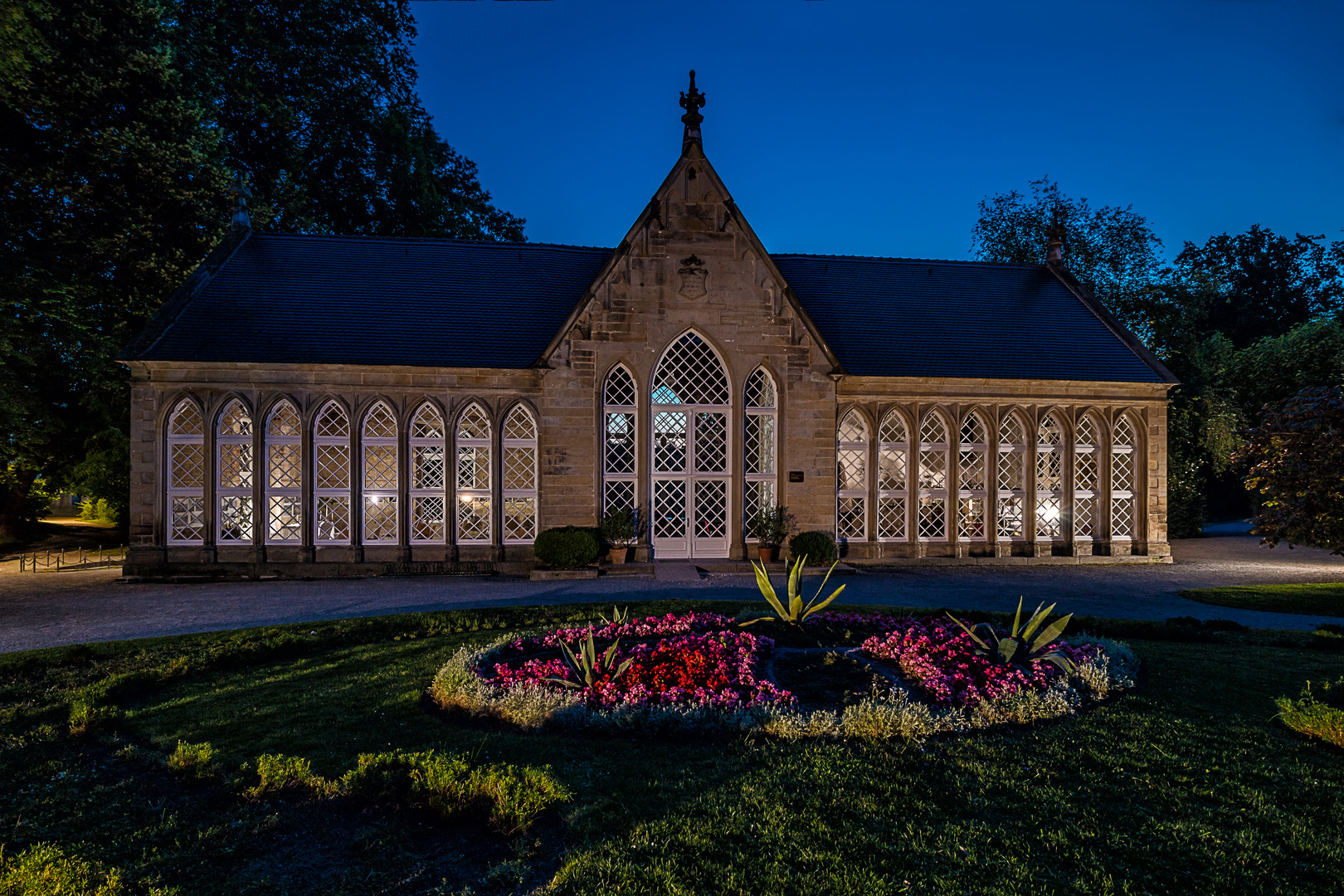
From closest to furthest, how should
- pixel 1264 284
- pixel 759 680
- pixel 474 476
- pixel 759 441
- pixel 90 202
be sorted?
pixel 759 680
pixel 474 476
pixel 759 441
pixel 90 202
pixel 1264 284

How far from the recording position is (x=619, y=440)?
17.4 metres

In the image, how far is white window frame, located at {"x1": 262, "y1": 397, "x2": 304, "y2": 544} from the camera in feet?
54.9

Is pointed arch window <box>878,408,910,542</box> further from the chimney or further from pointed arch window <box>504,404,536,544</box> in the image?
the chimney

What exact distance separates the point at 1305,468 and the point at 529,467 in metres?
15.4

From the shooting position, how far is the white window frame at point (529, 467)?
1739 centimetres

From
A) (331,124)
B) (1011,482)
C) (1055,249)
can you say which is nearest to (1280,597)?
(1011,482)

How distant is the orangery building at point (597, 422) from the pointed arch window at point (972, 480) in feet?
0.24

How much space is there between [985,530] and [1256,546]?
39.8 ft

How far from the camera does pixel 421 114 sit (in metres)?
34.1

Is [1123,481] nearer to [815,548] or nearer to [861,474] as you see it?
[861,474]

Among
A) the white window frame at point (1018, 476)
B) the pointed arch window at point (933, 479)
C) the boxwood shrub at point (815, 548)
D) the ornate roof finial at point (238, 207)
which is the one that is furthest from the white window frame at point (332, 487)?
the white window frame at point (1018, 476)

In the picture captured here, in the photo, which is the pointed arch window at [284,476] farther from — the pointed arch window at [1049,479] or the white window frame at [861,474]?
the pointed arch window at [1049,479]

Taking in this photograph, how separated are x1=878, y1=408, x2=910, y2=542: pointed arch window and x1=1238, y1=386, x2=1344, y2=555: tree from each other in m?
8.02

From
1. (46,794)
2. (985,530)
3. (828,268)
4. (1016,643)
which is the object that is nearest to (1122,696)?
(1016,643)
